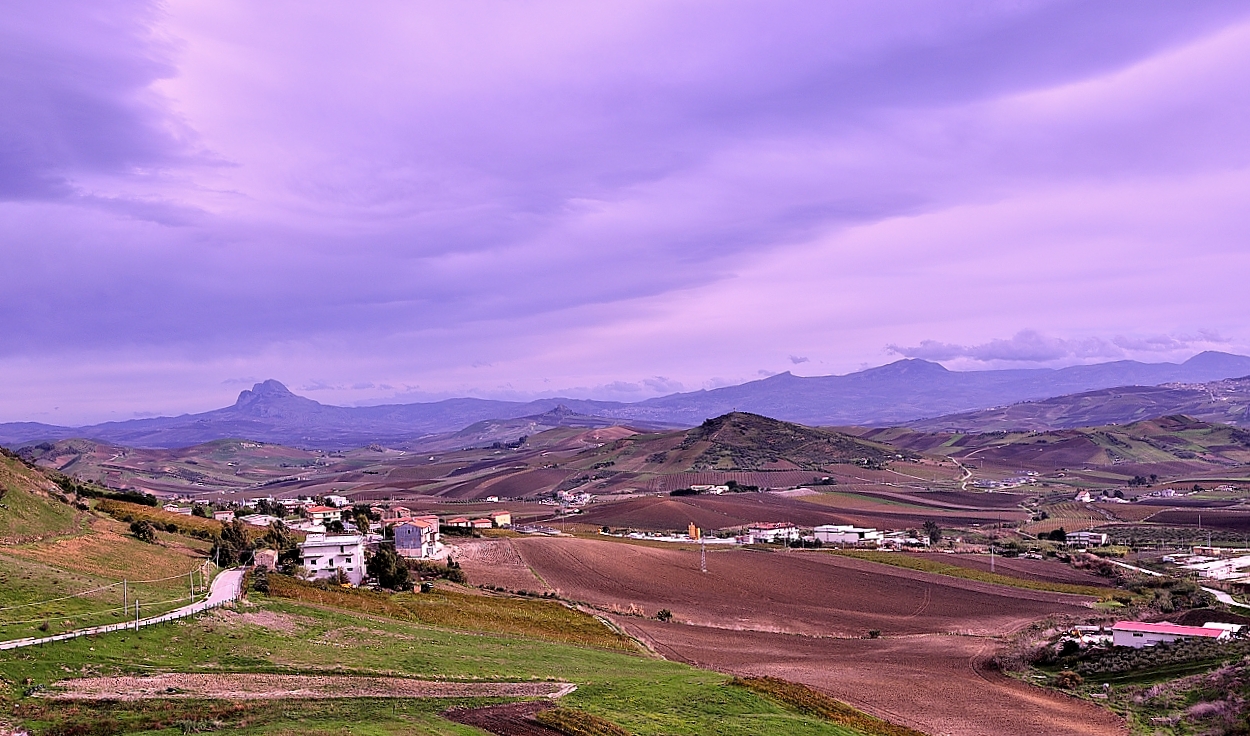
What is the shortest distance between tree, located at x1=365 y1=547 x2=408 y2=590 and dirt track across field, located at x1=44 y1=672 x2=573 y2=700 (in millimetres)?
26956

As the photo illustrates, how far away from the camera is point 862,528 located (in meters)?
123

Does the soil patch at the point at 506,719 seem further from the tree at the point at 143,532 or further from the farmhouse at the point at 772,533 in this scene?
Answer: the farmhouse at the point at 772,533

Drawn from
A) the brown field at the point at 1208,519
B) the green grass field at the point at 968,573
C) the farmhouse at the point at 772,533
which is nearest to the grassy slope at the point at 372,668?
the green grass field at the point at 968,573

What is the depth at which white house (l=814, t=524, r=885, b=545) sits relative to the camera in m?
115

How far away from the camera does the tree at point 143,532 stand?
176 ft

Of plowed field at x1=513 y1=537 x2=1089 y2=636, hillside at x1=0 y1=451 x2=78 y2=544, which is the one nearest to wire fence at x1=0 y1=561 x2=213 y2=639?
hillside at x1=0 y1=451 x2=78 y2=544

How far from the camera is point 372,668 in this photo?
3139 cm

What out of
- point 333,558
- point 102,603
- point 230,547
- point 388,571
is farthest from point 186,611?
point 333,558

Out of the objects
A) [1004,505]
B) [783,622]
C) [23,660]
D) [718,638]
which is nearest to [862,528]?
[1004,505]

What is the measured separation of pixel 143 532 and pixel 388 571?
46.9ft

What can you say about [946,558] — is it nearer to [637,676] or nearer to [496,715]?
[637,676]

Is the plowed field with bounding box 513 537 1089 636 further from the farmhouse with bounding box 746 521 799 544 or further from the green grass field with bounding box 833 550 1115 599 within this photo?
the farmhouse with bounding box 746 521 799 544

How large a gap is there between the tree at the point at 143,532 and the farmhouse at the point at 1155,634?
54.3m

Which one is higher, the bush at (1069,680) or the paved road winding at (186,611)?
the paved road winding at (186,611)
